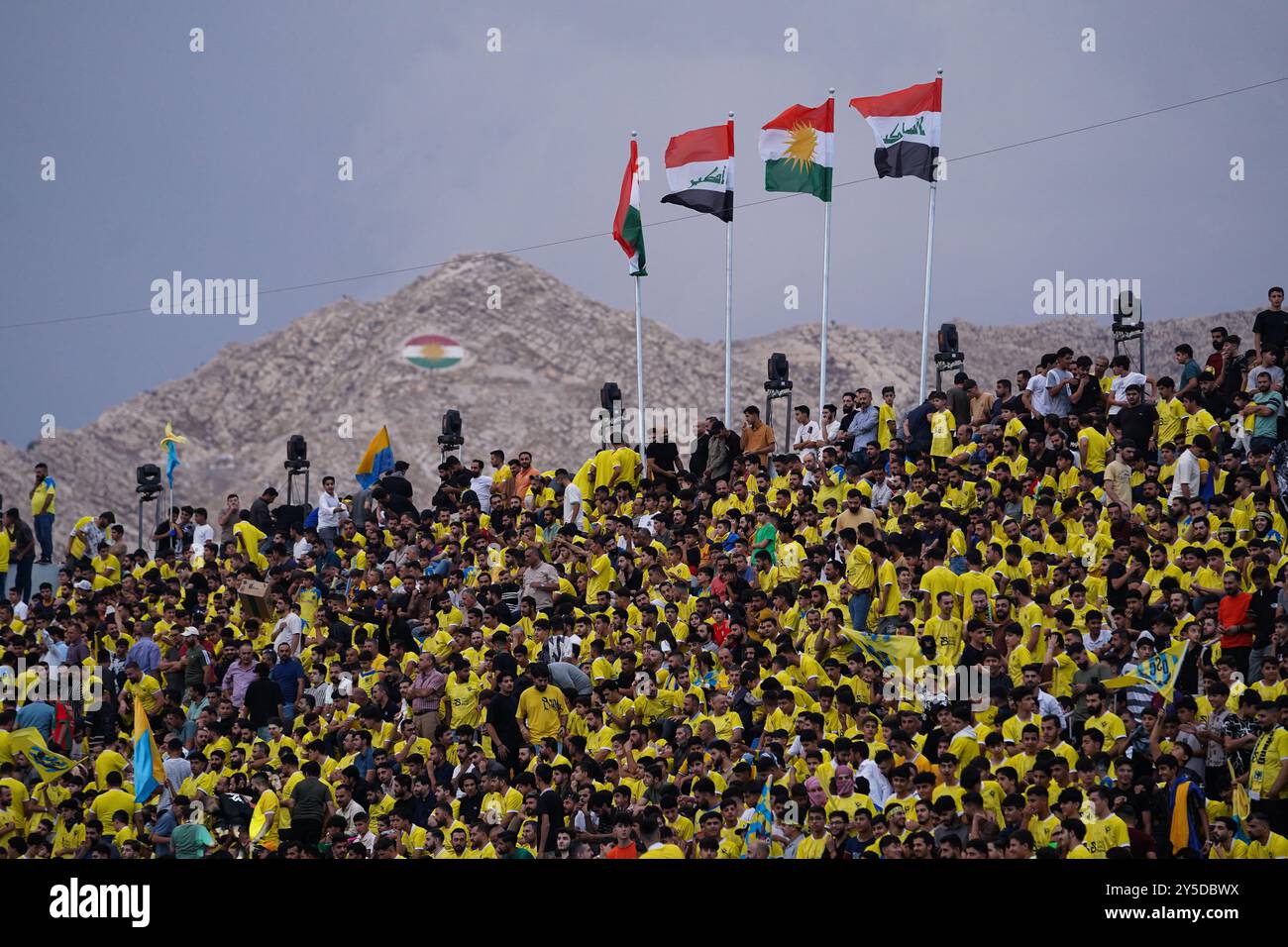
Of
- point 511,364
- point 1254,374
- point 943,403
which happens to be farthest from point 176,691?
point 511,364

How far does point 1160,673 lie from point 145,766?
10.7 meters

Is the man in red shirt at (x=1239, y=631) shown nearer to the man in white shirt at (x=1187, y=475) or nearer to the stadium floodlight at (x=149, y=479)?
the man in white shirt at (x=1187, y=475)

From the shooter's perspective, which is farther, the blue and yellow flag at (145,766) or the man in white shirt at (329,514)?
the man in white shirt at (329,514)

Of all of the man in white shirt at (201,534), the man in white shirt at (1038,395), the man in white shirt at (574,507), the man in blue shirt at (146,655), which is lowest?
the man in blue shirt at (146,655)

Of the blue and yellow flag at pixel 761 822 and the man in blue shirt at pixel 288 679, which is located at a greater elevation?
the man in blue shirt at pixel 288 679

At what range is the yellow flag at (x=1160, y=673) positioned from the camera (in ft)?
52.6

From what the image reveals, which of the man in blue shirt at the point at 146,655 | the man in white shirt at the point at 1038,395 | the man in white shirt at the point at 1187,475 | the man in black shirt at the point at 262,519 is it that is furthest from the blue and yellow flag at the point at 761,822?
the man in black shirt at the point at 262,519

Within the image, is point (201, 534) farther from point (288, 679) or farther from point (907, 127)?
point (907, 127)

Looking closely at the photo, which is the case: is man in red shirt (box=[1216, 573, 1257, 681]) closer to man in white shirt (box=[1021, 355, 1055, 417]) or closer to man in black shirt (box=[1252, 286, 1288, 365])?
man in black shirt (box=[1252, 286, 1288, 365])

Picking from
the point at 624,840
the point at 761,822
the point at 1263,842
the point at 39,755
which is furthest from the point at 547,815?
the point at 39,755

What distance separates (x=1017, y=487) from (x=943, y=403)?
107 inches

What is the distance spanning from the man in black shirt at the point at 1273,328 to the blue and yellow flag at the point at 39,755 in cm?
1401

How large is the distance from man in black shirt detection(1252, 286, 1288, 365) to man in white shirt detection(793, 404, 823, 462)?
19.3ft

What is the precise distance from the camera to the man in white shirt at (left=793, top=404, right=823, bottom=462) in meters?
24.4
